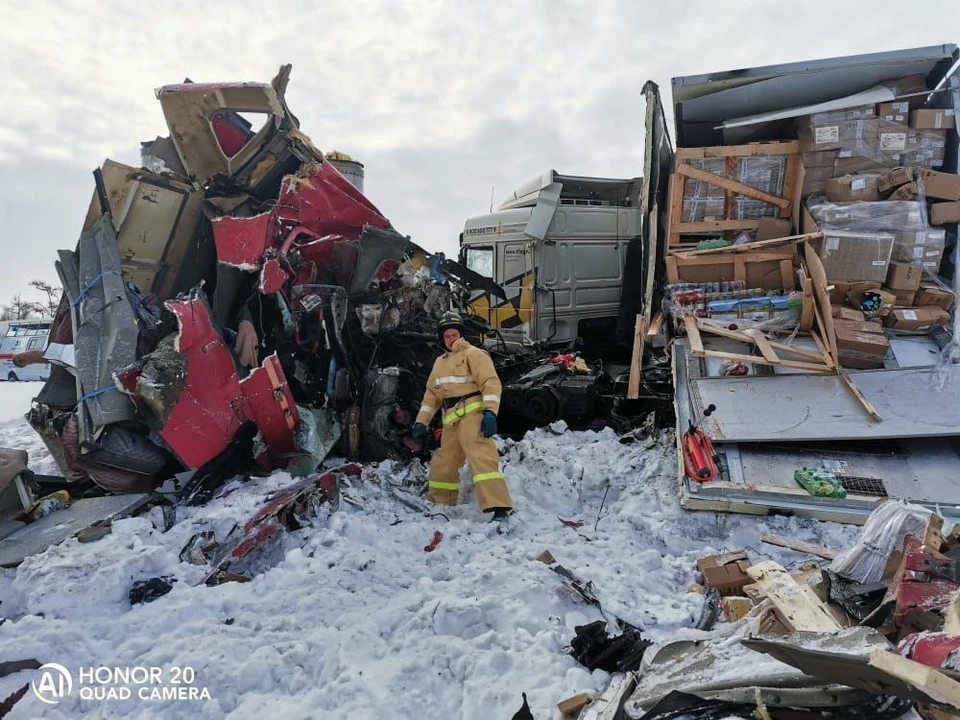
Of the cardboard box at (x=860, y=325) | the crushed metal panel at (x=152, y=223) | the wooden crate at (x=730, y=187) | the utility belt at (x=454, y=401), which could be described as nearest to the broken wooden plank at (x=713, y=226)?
the wooden crate at (x=730, y=187)

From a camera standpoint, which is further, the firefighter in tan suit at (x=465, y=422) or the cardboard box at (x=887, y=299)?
the cardboard box at (x=887, y=299)

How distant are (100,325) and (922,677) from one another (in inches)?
192

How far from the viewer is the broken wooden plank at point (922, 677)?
1.22m

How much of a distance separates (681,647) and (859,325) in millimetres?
3634

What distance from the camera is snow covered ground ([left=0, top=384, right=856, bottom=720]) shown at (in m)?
2.07

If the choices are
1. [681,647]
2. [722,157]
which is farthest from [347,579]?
[722,157]

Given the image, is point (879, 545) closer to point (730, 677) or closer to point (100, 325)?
point (730, 677)

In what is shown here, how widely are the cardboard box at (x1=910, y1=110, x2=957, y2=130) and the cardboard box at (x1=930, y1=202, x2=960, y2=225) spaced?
70 centimetres

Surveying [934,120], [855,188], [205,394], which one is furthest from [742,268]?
[205,394]

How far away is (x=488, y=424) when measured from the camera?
383 centimetres

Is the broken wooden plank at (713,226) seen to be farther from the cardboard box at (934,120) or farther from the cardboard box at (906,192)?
the cardboard box at (934,120)

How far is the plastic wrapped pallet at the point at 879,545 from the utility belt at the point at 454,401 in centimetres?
240

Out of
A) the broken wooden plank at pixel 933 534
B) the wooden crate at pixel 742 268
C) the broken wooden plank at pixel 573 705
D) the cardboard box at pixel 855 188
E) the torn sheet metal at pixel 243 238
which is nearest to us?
the broken wooden plank at pixel 573 705

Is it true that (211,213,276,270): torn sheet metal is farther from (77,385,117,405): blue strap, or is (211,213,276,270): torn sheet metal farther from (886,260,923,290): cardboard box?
(886,260,923,290): cardboard box
